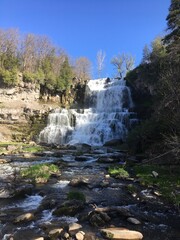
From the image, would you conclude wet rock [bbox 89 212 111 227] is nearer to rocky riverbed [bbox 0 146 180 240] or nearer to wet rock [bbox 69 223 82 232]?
rocky riverbed [bbox 0 146 180 240]

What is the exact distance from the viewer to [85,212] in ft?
35.4

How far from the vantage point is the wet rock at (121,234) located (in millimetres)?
8359

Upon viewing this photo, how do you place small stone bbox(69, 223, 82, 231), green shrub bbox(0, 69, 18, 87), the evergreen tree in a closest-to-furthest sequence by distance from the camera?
small stone bbox(69, 223, 82, 231) < green shrub bbox(0, 69, 18, 87) < the evergreen tree

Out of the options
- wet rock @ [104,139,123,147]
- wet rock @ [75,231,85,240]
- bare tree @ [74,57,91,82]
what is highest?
bare tree @ [74,57,91,82]

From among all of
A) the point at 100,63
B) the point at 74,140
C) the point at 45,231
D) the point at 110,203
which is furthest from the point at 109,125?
the point at 100,63

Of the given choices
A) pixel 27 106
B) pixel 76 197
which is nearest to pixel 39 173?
pixel 76 197

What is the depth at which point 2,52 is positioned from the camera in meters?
64.2

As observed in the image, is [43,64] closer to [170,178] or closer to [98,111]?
[98,111]

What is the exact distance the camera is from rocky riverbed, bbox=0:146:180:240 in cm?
873

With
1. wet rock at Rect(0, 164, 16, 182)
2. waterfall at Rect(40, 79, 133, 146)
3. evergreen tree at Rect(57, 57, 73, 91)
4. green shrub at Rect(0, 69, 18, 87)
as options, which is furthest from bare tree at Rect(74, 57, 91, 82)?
wet rock at Rect(0, 164, 16, 182)

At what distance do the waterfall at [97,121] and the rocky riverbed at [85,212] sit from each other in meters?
29.9

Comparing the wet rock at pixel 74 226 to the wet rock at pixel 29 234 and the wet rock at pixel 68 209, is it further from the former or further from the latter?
the wet rock at pixel 68 209

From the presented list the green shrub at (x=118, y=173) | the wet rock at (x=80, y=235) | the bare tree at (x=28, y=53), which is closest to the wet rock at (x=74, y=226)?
the wet rock at (x=80, y=235)

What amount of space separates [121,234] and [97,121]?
41.5 m
